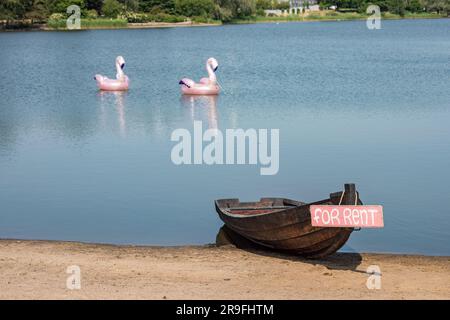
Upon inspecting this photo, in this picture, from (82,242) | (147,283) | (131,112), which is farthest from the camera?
(131,112)

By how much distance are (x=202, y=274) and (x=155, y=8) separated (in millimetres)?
111280

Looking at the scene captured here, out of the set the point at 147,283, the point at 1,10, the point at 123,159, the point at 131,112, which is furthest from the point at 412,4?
the point at 147,283

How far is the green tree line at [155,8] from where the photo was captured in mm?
108812

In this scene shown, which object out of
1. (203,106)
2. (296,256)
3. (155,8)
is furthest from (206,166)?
(155,8)

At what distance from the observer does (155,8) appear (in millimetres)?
122500

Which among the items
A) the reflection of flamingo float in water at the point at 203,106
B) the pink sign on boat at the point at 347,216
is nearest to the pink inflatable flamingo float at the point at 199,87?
the reflection of flamingo float in water at the point at 203,106

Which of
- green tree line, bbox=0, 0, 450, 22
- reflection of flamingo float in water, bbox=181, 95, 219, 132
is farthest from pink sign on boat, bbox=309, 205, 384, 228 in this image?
green tree line, bbox=0, 0, 450, 22

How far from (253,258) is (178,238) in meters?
2.42

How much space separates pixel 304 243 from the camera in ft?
46.0

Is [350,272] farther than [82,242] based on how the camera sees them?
No

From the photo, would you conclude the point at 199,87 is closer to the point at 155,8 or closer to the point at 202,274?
the point at 202,274

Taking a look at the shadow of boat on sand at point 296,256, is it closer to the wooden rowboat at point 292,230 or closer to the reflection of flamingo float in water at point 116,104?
the wooden rowboat at point 292,230

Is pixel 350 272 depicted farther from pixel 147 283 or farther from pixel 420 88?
pixel 420 88

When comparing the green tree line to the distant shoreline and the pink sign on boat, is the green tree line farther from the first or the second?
the pink sign on boat
